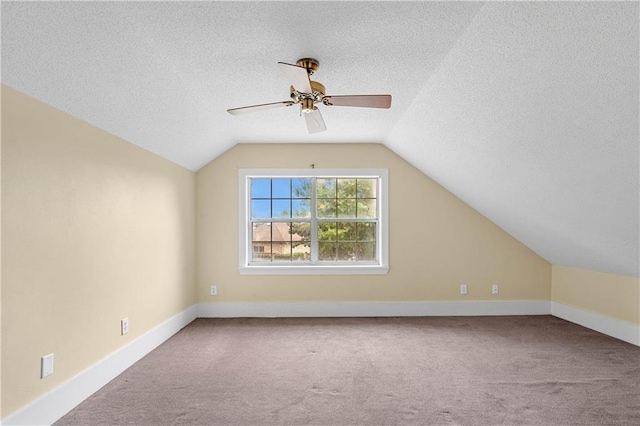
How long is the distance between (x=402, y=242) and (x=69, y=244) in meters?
3.64

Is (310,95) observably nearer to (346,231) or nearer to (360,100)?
(360,100)

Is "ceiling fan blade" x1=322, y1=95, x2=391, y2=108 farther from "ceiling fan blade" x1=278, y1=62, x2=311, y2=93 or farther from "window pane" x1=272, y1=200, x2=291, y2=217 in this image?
"window pane" x1=272, y1=200, x2=291, y2=217

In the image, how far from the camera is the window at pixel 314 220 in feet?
16.2

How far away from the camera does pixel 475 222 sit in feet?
15.9

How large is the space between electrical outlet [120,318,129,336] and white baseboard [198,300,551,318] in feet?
5.40

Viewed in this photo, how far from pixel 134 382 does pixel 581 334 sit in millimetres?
4362

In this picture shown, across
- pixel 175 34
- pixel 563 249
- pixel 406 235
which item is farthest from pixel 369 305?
pixel 175 34

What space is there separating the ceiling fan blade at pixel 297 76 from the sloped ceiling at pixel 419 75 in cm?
25

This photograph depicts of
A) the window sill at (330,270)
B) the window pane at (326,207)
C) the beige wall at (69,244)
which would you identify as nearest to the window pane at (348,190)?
the window pane at (326,207)

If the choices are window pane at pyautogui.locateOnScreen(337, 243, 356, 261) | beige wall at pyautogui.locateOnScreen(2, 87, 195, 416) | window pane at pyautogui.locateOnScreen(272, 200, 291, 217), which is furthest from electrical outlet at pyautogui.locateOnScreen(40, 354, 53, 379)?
window pane at pyautogui.locateOnScreen(337, 243, 356, 261)

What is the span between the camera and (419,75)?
8.96ft

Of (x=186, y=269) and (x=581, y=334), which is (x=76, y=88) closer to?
(x=186, y=269)

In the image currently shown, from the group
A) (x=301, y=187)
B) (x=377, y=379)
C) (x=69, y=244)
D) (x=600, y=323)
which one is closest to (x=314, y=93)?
(x=69, y=244)

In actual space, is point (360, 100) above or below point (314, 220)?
above
